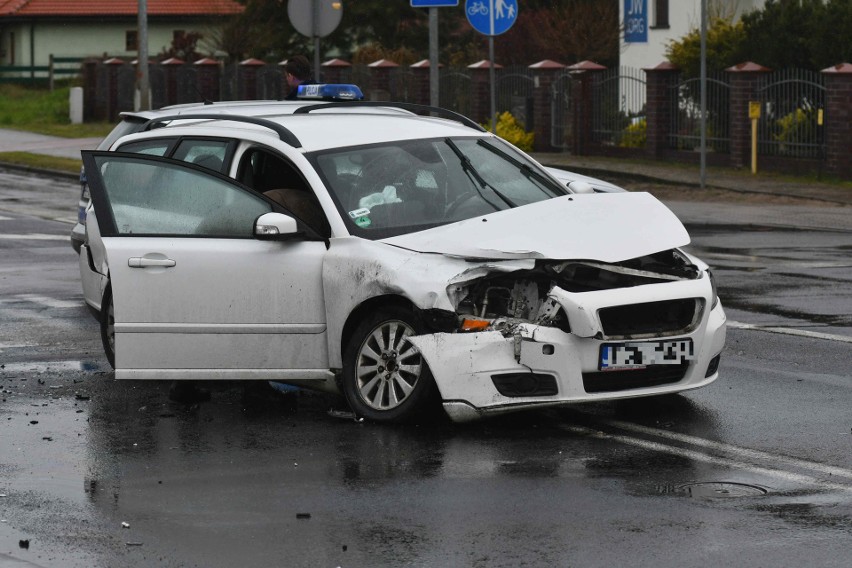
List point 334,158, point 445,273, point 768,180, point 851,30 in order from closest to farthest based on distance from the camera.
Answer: point 445,273 < point 334,158 < point 768,180 < point 851,30

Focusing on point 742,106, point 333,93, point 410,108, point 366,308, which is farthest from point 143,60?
point 366,308

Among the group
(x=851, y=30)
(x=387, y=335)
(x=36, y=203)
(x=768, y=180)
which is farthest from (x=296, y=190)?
(x=851, y=30)

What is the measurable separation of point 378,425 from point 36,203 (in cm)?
1637

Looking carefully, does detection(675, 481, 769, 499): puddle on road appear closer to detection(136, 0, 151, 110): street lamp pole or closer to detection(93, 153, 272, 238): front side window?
detection(93, 153, 272, 238): front side window

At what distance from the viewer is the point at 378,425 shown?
830cm

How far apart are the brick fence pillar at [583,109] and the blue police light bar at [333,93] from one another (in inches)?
736

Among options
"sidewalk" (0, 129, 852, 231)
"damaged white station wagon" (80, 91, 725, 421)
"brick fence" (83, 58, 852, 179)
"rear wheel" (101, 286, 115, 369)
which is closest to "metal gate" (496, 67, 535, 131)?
"brick fence" (83, 58, 852, 179)

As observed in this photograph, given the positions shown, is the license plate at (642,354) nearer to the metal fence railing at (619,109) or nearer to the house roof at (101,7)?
the metal fence railing at (619,109)

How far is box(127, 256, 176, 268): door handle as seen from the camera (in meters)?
8.67

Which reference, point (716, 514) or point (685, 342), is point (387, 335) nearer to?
point (685, 342)

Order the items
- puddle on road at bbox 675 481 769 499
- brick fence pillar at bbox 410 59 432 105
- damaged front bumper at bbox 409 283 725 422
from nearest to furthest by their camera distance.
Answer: puddle on road at bbox 675 481 769 499, damaged front bumper at bbox 409 283 725 422, brick fence pillar at bbox 410 59 432 105

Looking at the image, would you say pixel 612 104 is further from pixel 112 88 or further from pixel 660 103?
pixel 112 88

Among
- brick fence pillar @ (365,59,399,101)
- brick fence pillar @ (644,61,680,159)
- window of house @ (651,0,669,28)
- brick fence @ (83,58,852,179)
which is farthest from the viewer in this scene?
window of house @ (651,0,669,28)

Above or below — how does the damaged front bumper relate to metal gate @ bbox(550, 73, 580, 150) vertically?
below
